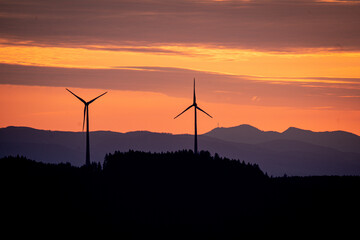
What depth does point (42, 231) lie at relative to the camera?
185750mm

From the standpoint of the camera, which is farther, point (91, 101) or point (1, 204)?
point (1, 204)

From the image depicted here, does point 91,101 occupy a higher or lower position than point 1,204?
higher

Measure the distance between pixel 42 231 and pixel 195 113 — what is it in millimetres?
52208

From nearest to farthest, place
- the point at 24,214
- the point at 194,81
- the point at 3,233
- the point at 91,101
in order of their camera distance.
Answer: the point at 91,101
the point at 194,81
the point at 3,233
the point at 24,214

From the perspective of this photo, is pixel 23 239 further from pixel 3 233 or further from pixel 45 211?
pixel 45 211

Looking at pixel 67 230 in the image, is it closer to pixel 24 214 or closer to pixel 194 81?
pixel 24 214

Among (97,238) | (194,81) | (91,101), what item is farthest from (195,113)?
(97,238)

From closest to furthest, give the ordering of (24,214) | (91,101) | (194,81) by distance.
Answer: (91,101) → (194,81) → (24,214)

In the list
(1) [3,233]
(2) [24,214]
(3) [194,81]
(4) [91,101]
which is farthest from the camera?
(2) [24,214]

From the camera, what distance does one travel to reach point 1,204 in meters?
192

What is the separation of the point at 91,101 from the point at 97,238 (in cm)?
6000

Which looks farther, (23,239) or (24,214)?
(24,214)

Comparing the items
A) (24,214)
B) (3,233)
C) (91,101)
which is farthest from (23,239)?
(91,101)

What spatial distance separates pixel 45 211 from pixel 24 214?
10313mm
